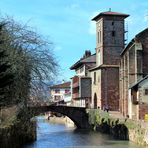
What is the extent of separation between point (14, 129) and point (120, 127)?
22774 mm

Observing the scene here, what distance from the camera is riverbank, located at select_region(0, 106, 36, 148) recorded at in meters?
34.8

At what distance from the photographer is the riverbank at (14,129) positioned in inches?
1371

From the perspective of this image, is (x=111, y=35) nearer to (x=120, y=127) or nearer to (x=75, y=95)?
(x=75, y=95)

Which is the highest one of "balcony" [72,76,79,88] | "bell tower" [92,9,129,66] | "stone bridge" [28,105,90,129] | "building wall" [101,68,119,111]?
"bell tower" [92,9,129,66]

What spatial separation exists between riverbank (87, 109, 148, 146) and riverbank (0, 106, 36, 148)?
34.1 ft

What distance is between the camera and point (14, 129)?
39562mm

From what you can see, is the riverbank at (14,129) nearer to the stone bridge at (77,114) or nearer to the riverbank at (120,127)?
the riverbank at (120,127)

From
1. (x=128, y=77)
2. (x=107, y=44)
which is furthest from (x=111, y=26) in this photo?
(x=128, y=77)

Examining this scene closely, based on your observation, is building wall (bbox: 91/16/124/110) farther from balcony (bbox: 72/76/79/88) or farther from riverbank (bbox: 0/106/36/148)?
riverbank (bbox: 0/106/36/148)

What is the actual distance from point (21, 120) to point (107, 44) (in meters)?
52.2

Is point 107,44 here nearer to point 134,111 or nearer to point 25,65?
point 134,111

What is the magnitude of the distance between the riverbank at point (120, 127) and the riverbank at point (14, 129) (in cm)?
1040

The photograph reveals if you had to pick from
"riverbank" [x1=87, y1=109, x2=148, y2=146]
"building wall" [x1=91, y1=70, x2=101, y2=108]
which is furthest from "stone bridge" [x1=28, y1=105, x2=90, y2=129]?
"building wall" [x1=91, y1=70, x2=101, y2=108]

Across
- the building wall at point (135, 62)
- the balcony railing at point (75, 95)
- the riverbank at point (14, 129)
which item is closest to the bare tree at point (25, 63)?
the riverbank at point (14, 129)
